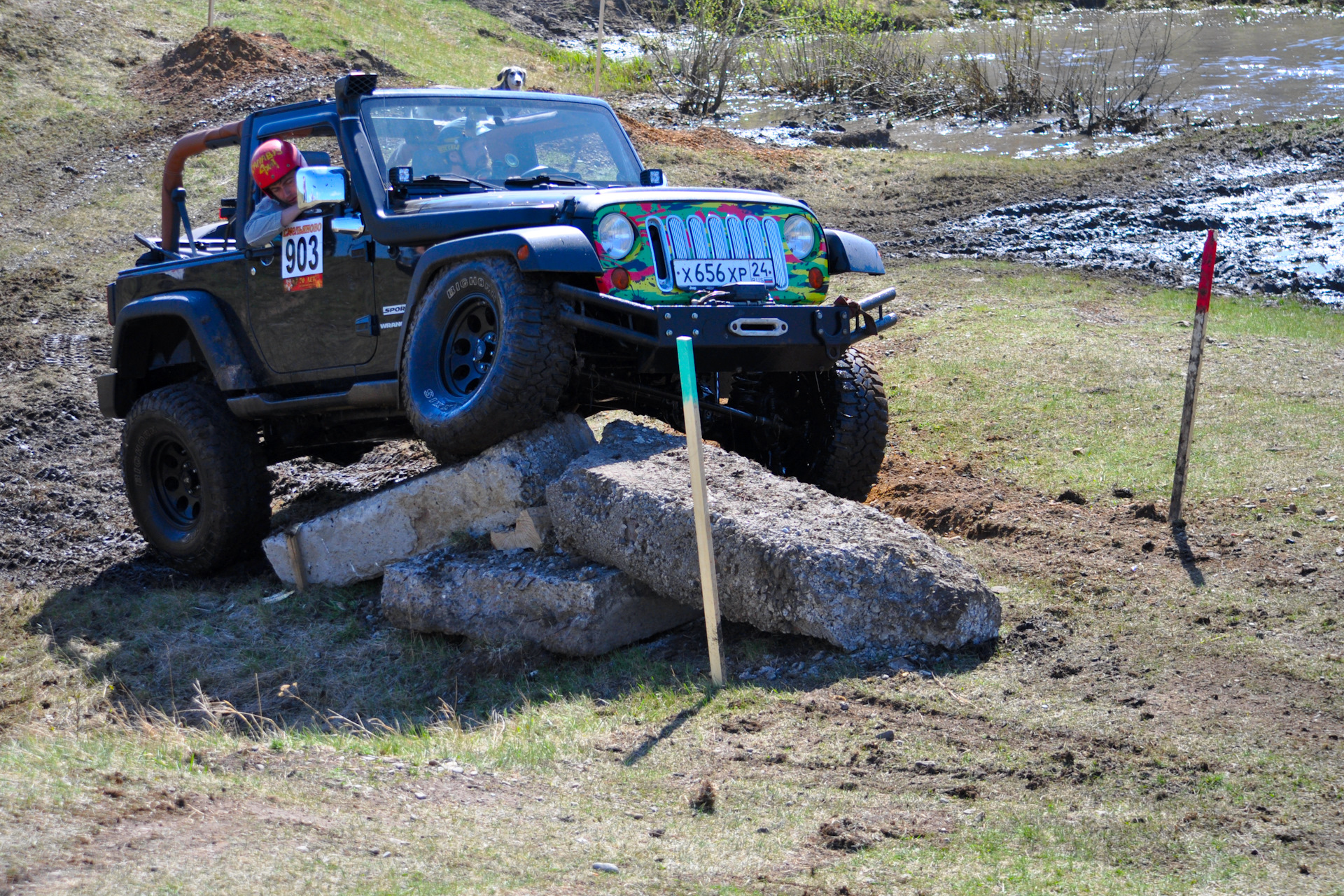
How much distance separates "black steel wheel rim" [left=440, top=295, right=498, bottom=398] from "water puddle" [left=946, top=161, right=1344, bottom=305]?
8486 millimetres

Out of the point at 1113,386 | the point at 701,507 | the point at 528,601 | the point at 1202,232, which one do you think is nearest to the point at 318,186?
the point at 528,601

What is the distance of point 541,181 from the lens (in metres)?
6.77

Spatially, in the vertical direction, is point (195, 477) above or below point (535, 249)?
below

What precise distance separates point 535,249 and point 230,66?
1538 centimetres

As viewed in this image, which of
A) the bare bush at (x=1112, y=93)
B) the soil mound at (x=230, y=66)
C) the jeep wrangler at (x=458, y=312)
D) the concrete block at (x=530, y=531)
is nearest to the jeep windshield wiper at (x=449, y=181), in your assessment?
the jeep wrangler at (x=458, y=312)

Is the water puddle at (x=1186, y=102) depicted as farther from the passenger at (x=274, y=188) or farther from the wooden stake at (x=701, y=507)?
the wooden stake at (x=701, y=507)

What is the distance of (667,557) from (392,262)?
2215mm

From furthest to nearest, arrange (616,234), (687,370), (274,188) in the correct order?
(274,188)
(616,234)
(687,370)

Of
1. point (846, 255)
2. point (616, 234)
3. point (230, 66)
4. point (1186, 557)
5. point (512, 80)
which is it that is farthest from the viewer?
point (230, 66)

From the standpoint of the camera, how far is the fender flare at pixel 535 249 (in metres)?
5.66

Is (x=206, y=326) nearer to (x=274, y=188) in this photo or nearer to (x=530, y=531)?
(x=274, y=188)

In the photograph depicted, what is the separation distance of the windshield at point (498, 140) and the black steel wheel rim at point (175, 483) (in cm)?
226

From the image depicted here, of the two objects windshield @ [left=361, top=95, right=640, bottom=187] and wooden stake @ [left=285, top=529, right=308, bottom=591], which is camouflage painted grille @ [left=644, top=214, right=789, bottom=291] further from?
wooden stake @ [left=285, top=529, right=308, bottom=591]

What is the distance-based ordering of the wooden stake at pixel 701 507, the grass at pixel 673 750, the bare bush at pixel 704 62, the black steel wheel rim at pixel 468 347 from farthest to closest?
the bare bush at pixel 704 62 < the black steel wheel rim at pixel 468 347 < the wooden stake at pixel 701 507 < the grass at pixel 673 750
